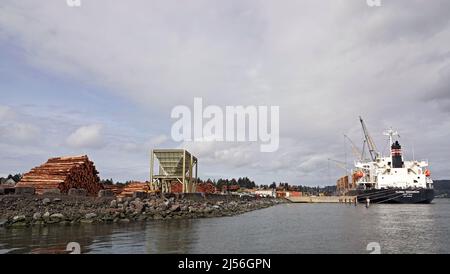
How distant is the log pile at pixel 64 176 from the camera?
34.3 metres

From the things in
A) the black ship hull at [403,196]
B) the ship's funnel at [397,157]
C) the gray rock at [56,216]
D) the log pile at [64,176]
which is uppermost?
the ship's funnel at [397,157]

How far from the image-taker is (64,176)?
3516cm

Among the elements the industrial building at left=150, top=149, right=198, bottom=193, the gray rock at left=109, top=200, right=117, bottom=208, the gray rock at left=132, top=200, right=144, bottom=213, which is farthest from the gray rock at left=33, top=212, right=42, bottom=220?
the industrial building at left=150, top=149, right=198, bottom=193

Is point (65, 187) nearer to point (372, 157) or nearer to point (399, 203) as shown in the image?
point (399, 203)

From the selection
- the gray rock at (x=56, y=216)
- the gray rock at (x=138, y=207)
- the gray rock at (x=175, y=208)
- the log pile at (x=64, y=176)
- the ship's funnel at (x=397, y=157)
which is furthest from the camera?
the ship's funnel at (x=397, y=157)

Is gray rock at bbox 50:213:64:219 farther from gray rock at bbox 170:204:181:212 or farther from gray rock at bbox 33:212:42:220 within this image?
gray rock at bbox 170:204:181:212

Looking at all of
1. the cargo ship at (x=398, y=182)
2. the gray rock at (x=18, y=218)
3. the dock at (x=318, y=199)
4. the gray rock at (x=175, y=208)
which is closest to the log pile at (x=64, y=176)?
the gray rock at (x=18, y=218)

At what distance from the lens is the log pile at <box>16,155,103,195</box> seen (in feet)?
113

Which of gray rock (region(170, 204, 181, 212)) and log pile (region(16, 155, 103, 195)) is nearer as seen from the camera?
log pile (region(16, 155, 103, 195))

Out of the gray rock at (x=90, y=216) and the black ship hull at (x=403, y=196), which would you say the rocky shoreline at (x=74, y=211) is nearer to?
the gray rock at (x=90, y=216)

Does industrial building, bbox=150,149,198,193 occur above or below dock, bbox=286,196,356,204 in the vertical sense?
above

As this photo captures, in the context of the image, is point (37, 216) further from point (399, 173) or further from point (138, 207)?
point (399, 173)
